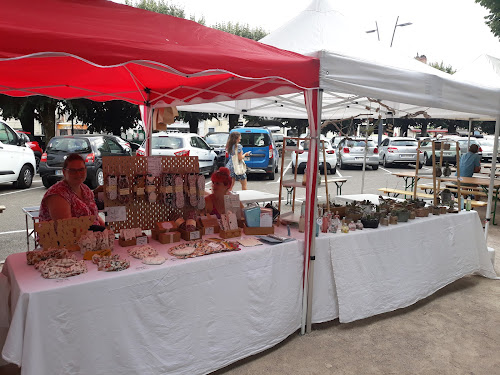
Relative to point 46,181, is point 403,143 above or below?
above

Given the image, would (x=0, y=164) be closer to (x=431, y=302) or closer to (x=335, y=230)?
(x=335, y=230)

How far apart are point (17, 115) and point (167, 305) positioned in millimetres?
15488

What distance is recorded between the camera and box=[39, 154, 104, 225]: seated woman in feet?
9.58

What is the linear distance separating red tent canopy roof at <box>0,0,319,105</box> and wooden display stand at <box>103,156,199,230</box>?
0.73m

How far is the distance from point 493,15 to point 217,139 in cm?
964

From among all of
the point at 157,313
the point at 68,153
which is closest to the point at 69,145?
the point at 68,153

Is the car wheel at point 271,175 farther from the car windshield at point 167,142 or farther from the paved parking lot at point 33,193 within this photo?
the car windshield at point 167,142

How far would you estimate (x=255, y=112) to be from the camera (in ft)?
20.8

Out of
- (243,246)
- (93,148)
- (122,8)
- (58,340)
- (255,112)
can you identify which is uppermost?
(122,8)

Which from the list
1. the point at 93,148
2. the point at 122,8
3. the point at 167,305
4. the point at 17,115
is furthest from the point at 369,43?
the point at 17,115

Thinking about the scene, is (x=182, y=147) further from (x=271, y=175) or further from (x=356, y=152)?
(x=356, y=152)

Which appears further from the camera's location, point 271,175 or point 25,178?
point 271,175

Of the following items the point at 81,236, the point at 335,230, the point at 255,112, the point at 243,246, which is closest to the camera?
the point at 81,236

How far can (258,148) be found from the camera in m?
12.1
